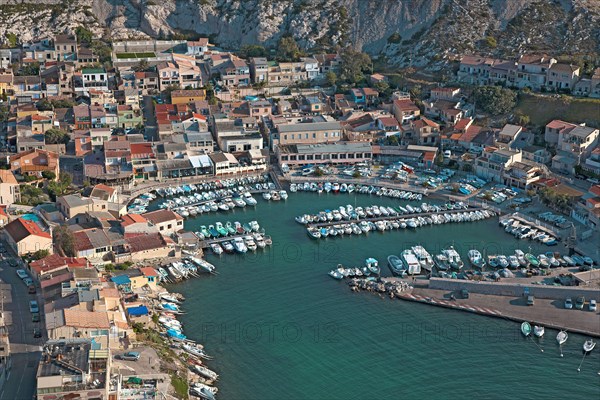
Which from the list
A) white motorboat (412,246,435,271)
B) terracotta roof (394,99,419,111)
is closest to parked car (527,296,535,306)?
white motorboat (412,246,435,271)

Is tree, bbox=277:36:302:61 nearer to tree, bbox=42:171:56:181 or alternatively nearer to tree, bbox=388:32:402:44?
tree, bbox=388:32:402:44

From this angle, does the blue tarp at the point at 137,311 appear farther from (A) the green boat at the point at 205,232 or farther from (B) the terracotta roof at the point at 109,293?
(A) the green boat at the point at 205,232

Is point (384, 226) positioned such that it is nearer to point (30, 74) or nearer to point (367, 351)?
point (367, 351)

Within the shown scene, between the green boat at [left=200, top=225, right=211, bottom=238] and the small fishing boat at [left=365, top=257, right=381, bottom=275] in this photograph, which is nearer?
the small fishing boat at [left=365, top=257, right=381, bottom=275]

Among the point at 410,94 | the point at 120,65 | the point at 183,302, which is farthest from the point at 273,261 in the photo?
the point at 120,65

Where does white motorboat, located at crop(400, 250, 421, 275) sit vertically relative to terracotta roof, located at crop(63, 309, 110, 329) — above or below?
below

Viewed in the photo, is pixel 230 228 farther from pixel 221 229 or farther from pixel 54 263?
pixel 54 263

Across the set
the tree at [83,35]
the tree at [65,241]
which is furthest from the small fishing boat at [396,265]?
the tree at [83,35]
